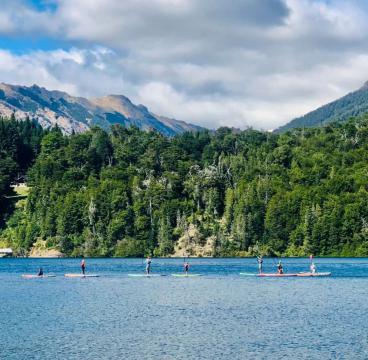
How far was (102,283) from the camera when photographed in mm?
136375

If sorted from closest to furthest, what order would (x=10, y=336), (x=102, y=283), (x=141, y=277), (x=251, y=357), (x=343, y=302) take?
(x=251, y=357)
(x=10, y=336)
(x=343, y=302)
(x=102, y=283)
(x=141, y=277)

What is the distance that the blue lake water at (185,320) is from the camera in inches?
2514

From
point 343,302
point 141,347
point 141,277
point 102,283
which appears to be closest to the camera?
point 141,347

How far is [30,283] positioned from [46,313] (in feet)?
169

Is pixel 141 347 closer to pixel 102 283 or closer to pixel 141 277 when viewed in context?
pixel 102 283

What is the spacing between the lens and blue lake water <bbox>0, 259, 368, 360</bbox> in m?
63.8

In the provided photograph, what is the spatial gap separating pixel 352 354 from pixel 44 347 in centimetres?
2644

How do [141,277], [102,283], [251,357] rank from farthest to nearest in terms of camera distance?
[141,277]
[102,283]
[251,357]

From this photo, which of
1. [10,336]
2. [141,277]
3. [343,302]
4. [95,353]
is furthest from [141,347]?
[141,277]

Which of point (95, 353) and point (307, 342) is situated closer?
point (95, 353)

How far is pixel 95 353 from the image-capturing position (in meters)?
62.7

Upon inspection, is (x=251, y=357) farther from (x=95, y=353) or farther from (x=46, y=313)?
(x=46, y=313)

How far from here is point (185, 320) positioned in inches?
3228

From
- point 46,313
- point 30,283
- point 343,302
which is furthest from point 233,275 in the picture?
point 46,313
